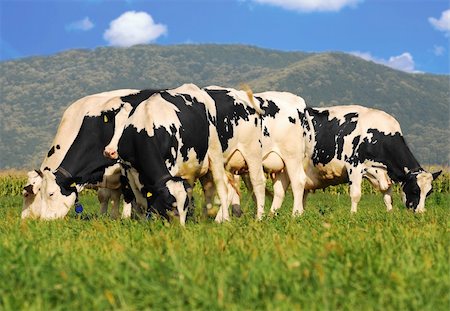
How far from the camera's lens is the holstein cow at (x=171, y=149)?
9555 mm

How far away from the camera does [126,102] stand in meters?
13.5

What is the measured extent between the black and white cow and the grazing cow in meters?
2.84

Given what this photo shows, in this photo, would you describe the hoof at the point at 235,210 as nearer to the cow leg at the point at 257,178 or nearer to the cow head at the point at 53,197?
the cow leg at the point at 257,178

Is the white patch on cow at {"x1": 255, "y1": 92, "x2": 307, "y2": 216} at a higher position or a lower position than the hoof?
higher

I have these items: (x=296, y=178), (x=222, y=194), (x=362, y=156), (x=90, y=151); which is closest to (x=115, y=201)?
(x=90, y=151)

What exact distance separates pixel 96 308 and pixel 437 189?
31238 millimetres

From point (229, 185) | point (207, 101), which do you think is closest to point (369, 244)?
point (207, 101)

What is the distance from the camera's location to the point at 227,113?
13.0 metres

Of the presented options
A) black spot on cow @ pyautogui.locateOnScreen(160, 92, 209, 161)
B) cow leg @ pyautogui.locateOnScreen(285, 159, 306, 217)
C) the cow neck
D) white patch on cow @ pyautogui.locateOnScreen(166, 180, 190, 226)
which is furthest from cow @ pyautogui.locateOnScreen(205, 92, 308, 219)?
white patch on cow @ pyautogui.locateOnScreen(166, 180, 190, 226)

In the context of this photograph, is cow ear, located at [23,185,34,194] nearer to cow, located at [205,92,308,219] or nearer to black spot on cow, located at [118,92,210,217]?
black spot on cow, located at [118,92,210,217]

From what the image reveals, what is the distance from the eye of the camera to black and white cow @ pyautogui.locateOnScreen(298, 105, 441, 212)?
16539 millimetres

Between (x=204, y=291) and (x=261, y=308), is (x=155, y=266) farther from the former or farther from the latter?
(x=261, y=308)

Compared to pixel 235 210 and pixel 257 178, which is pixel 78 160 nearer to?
pixel 235 210

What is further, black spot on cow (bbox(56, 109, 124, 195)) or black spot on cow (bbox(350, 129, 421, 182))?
black spot on cow (bbox(350, 129, 421, 182))
